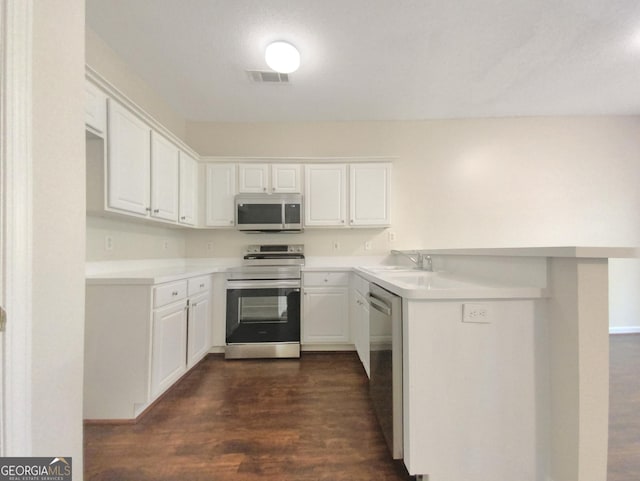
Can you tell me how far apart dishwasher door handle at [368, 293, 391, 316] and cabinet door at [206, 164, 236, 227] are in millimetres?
2043

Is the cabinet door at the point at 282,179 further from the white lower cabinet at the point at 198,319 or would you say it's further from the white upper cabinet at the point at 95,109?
the white upper cabinet at the point at 95,109

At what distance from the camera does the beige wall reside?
194 centimetres

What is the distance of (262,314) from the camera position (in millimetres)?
2617

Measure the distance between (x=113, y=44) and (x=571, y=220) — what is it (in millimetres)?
5210

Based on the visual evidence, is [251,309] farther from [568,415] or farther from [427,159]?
[427,159]

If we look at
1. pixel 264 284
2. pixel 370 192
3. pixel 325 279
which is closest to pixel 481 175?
pixel 370 192

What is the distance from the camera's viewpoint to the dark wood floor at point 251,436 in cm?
126

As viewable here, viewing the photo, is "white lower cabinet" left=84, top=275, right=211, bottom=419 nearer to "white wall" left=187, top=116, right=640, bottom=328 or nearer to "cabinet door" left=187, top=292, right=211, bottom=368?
"cabinet door" left=187, top=292, right=211, bottom=368

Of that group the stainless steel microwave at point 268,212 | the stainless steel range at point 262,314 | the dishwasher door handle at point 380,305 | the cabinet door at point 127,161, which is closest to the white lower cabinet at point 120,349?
the cabinet door at point 127,161

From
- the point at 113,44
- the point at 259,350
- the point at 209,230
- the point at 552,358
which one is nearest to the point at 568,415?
the point at 552,358

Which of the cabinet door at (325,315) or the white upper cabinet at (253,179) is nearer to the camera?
the cabinet door at (325,315)

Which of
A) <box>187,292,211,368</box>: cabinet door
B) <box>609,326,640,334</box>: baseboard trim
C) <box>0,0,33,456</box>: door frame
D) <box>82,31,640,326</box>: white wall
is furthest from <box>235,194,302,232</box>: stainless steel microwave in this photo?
<box>609,326,640,334</box>: baseboard trim

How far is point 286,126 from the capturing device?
3.28 metres

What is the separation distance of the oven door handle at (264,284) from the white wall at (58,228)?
1.78 meters
